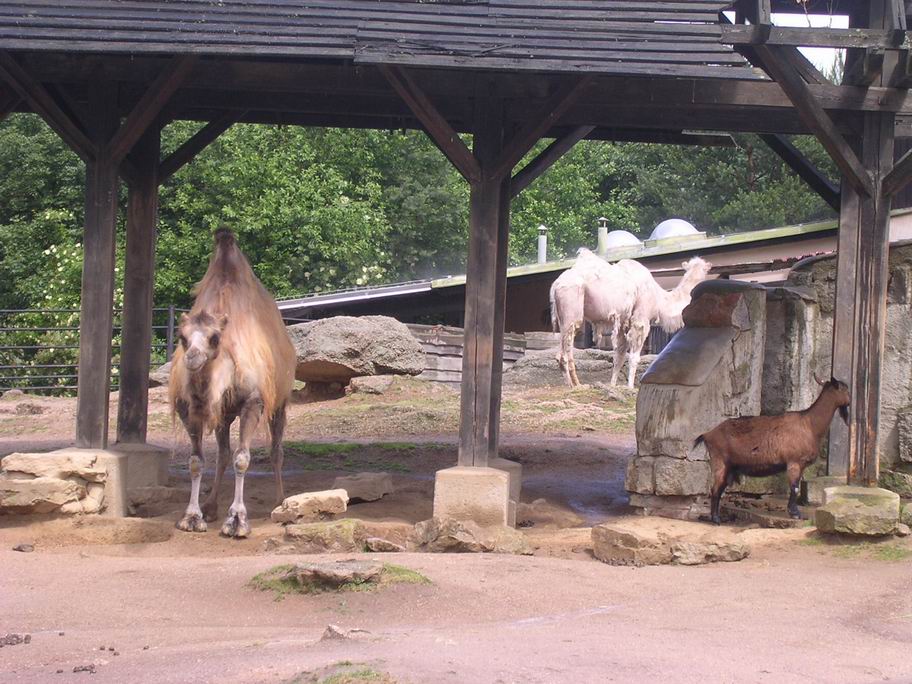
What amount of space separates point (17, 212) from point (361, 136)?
10.4 meters

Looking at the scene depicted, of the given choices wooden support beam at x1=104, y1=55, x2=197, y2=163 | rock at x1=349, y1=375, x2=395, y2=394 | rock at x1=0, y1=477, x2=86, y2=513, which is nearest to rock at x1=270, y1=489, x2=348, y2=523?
rock at x1=0, y1=477, x2=86, y2=513

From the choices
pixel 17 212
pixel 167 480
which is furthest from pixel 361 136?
pixel 167 480

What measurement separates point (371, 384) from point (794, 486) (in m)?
10.3

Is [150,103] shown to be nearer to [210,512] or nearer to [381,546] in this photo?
[210,512]

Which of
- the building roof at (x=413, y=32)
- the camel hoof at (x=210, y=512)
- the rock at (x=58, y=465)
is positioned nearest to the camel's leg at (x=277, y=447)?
the camel hoof at (x=210, y=512)

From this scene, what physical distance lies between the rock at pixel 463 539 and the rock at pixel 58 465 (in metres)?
2.77

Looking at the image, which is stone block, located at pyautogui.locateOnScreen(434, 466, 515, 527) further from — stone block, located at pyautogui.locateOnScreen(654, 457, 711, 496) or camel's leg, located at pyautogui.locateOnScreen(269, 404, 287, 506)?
camel's leg, located at pyautogui.locateOnScreen(269, 404, 287, 506)

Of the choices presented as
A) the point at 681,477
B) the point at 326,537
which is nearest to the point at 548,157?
the point at 681,477

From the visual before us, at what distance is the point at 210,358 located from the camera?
9664 millimetres

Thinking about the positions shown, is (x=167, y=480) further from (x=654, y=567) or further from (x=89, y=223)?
(x=654, y=567)

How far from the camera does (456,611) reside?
23.1ft

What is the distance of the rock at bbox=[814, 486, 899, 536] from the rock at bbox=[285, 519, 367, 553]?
3.68 metres

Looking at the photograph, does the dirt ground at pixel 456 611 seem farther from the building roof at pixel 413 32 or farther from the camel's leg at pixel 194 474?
the building roof at pixel 413 32

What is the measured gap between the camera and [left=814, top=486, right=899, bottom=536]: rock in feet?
30.4
